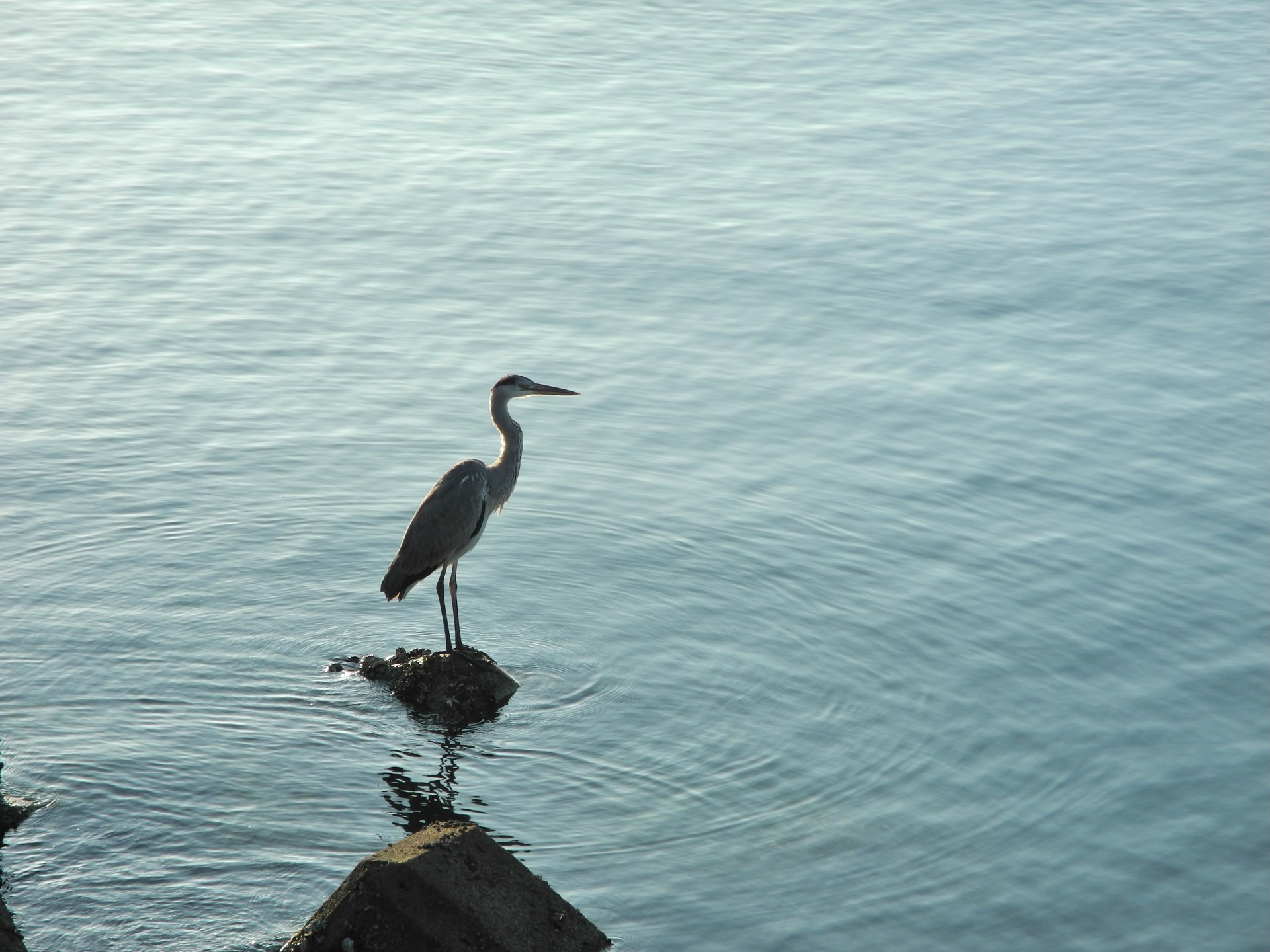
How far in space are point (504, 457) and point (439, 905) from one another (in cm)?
544

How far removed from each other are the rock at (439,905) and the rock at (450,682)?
2.91 meters

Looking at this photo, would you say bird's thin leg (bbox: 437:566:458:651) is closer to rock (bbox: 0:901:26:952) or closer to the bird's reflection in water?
the bird's reflection in water

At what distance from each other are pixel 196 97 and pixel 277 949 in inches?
839

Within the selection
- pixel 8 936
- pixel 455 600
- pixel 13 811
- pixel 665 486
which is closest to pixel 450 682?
pixel 455 600

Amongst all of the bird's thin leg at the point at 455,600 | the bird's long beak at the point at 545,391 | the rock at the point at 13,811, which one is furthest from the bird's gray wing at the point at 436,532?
the rock at the point at 13,811

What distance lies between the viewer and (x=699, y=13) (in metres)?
33.0

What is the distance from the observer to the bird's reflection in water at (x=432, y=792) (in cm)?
1052

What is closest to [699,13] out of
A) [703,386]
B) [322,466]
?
[703,386]

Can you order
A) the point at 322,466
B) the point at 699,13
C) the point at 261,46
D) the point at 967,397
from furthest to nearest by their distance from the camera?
the point at 699,13 < the point at 261,46 < the point at 967,397 < the point at 322,466

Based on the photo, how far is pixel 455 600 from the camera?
1258 centimetres

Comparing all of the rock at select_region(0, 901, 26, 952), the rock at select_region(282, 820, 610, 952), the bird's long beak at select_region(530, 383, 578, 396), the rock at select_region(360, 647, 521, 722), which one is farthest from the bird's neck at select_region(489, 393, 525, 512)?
the rock at select_region(0, 901, 26, 952)

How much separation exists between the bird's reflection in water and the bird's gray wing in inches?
59.5

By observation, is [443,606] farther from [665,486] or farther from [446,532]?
[665,486]

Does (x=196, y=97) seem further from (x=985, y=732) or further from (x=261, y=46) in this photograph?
(x=985, y=732)
